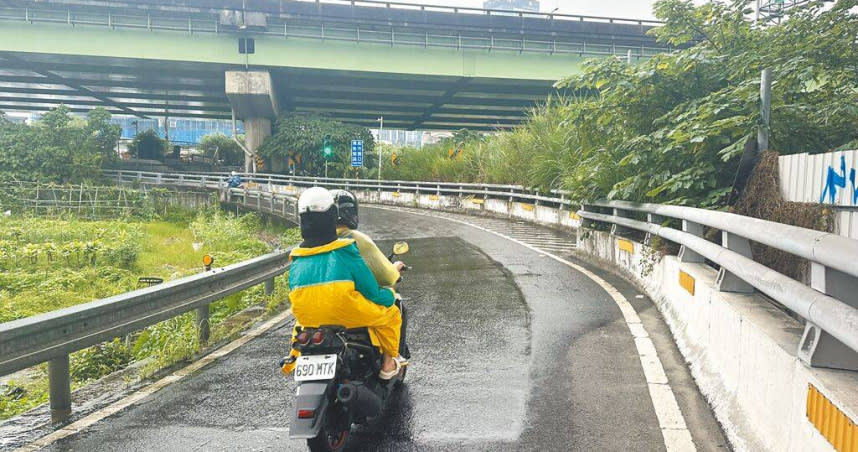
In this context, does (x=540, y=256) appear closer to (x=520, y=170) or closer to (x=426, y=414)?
(x=426, y=414)

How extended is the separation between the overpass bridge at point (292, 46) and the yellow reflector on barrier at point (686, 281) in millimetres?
36101

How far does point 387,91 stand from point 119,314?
49.5 metres

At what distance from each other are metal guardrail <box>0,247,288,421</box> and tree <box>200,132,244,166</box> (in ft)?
212

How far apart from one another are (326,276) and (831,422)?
2.79m

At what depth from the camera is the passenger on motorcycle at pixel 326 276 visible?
4.38 m

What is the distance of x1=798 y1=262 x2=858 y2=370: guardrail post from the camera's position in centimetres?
333

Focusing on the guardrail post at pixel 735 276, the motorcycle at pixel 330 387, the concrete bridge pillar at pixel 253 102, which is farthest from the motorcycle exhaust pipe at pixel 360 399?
the concrete bridge pillar at pixel 253 102

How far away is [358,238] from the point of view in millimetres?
5043

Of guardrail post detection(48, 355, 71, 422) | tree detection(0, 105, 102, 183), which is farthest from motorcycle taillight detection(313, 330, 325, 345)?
tree detection(0, 105, 102, 183)

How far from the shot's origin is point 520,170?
2831 cm

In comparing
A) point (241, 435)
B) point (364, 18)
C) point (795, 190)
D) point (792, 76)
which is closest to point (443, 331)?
point (241, 435)

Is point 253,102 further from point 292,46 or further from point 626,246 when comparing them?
point 626,246

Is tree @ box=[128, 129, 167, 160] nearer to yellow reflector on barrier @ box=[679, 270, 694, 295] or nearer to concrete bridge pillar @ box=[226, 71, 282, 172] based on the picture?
concrete bridge pillar @ box=[226, 71, 282, 172]

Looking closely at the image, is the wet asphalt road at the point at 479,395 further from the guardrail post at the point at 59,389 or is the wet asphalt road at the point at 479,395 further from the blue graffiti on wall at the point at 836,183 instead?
the blue graffiti on wall at the point at 836,183
